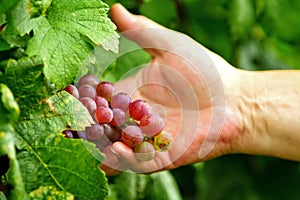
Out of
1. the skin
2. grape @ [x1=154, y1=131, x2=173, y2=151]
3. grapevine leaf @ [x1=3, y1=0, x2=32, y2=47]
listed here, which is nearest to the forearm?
the skin

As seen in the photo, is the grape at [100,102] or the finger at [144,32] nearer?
the grape at [100,102]

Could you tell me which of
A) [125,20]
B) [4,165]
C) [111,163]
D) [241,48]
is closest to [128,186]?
[111,163]

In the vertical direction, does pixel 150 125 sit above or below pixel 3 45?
below

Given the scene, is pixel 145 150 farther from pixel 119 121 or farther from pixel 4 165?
pixel 4 165

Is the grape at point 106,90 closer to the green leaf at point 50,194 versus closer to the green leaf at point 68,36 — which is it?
the green leaf at point 68,36

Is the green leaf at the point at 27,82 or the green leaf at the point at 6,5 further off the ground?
the green leaf at the point at 6,5

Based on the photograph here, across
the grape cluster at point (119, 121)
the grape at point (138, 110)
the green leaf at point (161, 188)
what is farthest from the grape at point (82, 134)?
the green leaf at point (161, 188)
